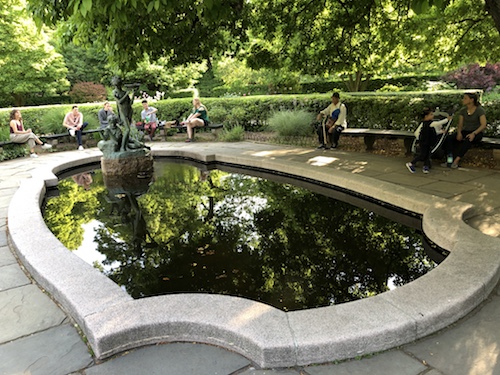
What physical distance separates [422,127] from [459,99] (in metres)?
3.18

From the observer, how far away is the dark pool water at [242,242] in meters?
3.87

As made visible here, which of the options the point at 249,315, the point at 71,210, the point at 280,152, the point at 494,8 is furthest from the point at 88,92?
the point at 249,315

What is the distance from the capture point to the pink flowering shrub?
80.4 feet

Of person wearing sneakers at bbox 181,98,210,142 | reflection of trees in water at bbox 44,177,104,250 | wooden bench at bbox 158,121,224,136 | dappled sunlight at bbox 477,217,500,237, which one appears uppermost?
person wearing sneakers at bbox 181,98,210,142

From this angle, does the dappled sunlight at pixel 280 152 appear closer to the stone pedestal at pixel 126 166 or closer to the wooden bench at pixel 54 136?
the stone pedestal at pixel 126 166

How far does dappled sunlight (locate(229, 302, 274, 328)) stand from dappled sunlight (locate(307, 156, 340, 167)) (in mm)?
5753

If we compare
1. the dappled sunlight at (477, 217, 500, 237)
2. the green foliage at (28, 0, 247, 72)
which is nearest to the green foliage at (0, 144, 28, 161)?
the green foliage at (28, 0, 247, 72)

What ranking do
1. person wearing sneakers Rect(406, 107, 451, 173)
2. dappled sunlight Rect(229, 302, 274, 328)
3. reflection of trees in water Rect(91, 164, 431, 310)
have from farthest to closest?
person wearing sneakers Rect(406, 107, 451, 173) → reflection of trees in water Rect(91, 164, 431, 310) → dappled sunlight Rect(229, 302, 274, 328)

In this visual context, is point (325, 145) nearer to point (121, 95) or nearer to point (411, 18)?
point (411, 18)

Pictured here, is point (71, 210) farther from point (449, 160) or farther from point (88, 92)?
point (88, 92)

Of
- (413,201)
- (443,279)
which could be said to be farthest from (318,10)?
(443,279)

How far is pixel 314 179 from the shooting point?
751cm

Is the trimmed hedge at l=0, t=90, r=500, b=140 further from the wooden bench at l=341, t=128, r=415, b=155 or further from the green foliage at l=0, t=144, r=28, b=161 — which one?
the wooden bench at l=341, t=128, r=415, b=155

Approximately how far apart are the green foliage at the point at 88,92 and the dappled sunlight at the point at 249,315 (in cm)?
2471
